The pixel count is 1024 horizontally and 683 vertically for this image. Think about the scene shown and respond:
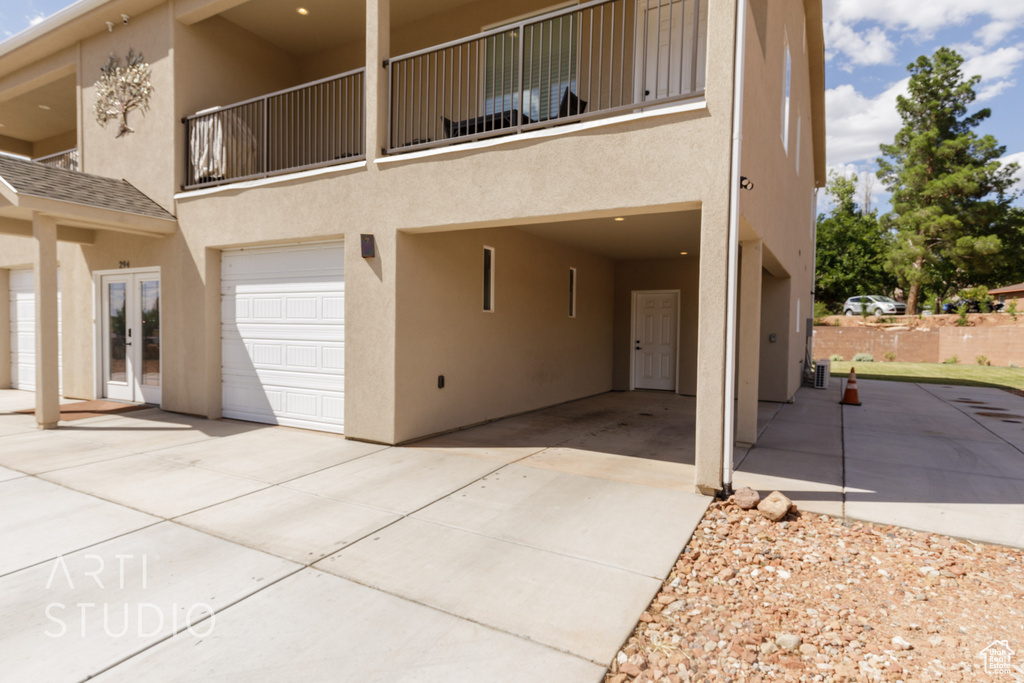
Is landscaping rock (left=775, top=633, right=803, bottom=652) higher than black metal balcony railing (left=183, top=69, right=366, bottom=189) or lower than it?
lower

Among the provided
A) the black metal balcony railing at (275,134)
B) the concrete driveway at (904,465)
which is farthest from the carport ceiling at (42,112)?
the concrete driveway at (904,465)

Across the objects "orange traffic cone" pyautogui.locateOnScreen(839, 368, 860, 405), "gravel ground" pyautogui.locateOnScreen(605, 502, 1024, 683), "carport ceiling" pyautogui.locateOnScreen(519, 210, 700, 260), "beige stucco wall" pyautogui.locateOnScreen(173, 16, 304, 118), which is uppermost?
"beige stucco wall" pyautogui.locateOnScreen(173, 16, 304, 118)

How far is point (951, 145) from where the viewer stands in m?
26.2

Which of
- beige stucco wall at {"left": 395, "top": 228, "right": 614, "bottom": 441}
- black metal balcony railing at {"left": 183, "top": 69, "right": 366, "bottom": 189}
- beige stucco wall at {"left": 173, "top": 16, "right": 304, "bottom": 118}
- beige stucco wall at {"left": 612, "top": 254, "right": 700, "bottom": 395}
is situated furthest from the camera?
beige stucco wall at {"left": 612, "top": 254, "right": 700, "bottom": 395}

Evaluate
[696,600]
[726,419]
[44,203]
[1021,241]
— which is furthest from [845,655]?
[1021,241]

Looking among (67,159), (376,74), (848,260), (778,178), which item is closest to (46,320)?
(376,74)

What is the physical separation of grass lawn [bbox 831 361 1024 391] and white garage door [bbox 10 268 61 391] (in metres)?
21.3

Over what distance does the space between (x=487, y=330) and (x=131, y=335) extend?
624cm

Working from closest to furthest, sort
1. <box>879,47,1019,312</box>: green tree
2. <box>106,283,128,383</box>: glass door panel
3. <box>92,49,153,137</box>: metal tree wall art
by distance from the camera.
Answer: <box>92,49,153,137</box>: metal tree wall art
<box>106,283,128,383</box>: glass door panel
<box>879,47,1019,312</box>: green tree

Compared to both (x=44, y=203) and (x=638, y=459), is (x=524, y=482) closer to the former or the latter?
(x=638, y=459)

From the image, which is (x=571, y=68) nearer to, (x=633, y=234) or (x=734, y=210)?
(x=633, y=234)

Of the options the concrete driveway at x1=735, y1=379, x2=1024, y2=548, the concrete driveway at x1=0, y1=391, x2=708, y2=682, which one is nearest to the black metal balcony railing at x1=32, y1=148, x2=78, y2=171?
the concrete driveway at x1=0, y1=391, x2=708, y2=682

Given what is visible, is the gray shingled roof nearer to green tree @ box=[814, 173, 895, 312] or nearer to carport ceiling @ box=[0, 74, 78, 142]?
carport ceiling @ box=[0, 74, 78, 142]

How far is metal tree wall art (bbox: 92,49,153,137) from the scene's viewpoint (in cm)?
854
